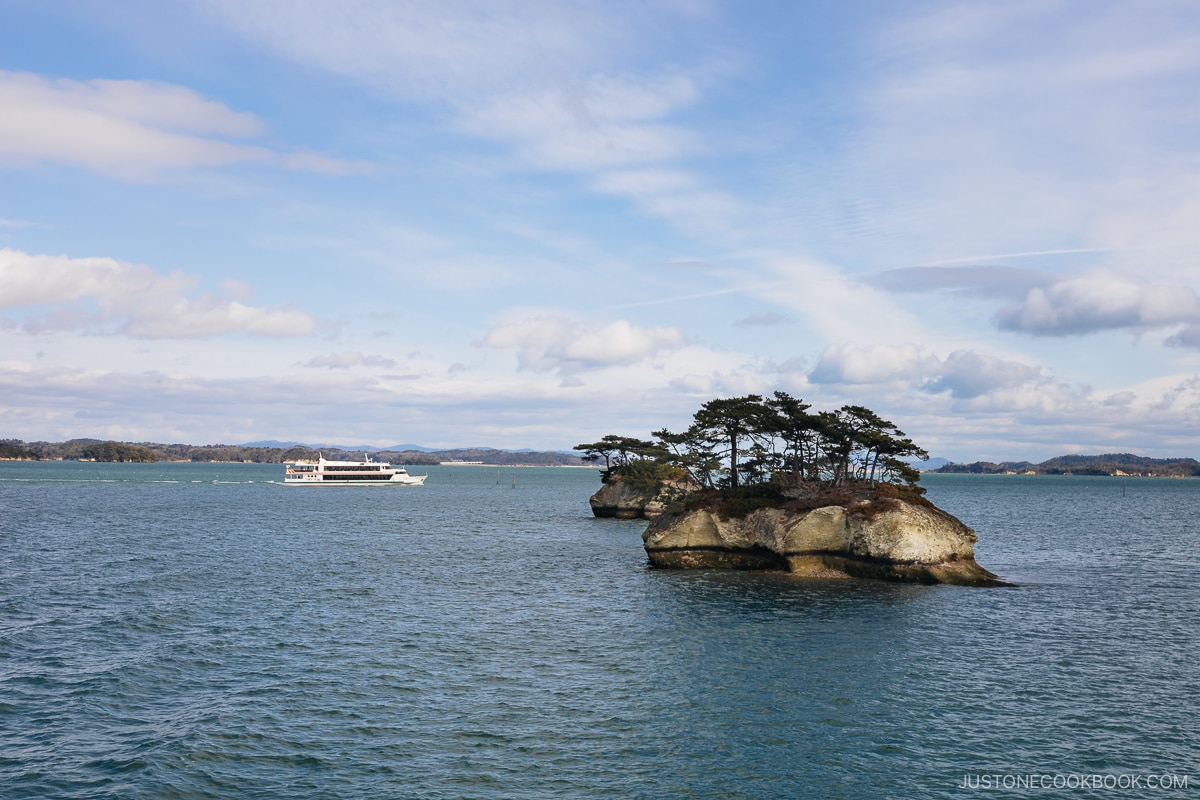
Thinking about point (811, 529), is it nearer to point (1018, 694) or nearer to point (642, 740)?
point (1018, 694)

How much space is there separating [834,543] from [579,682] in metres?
31.9

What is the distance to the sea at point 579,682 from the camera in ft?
70.9

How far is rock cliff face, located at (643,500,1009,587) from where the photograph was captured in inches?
2116

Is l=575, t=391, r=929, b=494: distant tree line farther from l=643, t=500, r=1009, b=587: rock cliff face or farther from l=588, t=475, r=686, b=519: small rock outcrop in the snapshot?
l=588, t=475, r=686, b=519: small rock outcrop

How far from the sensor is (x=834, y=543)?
56375 millimetres

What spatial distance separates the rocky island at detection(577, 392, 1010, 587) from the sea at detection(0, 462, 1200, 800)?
301cm

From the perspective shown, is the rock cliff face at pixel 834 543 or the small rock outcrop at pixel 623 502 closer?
the rock cliff face at pixel 834 543

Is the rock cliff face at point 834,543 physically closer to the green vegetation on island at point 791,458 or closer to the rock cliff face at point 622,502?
the green vegetation on island at point 791,458

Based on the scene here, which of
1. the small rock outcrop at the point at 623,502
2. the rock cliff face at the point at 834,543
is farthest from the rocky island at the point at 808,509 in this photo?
the small rock outcrop at the point at 623,502

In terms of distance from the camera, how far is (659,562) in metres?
61.0

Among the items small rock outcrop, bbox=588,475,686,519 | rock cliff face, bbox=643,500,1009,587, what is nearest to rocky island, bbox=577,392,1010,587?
rock cliff face, bbox=643,500,1009,587

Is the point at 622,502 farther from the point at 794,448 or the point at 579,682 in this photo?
the point at 579,682

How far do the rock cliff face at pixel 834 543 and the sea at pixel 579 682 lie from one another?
8.55 ft

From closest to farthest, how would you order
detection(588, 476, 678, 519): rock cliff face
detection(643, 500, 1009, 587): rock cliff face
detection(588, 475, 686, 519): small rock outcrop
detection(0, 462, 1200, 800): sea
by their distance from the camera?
detection(0, 462, 1200, 800): sea → detection(643, 500, 1009, 587): rock cliff face → detection(588, 475, 686, 519): small rock outcrop → detection(588, 476, 678, 519): rock cliff face
